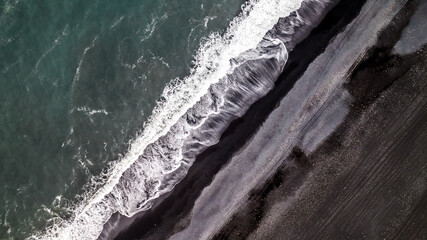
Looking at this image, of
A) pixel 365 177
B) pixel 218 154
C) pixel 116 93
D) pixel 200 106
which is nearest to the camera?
pixel 365 177

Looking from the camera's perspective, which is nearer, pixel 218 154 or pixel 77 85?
pixel 218 154

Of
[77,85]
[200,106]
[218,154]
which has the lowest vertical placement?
[218,154]

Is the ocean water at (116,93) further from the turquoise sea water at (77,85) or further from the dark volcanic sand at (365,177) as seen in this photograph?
the dark volcanic sand at (365,177)

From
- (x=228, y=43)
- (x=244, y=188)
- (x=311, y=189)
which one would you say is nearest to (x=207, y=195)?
(x=244, y=188)

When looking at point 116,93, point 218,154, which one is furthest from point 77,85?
point 218,154

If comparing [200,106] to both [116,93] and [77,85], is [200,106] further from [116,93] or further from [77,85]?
[77,85]

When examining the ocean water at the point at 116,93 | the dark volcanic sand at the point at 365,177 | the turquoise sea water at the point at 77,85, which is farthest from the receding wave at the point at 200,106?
the dark volcanic sand at the point at 365,177

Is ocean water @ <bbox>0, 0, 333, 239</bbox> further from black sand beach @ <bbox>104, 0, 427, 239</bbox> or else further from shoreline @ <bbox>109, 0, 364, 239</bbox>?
black sand beach @ <bbox>104, 0, 427, 239</bbox>
